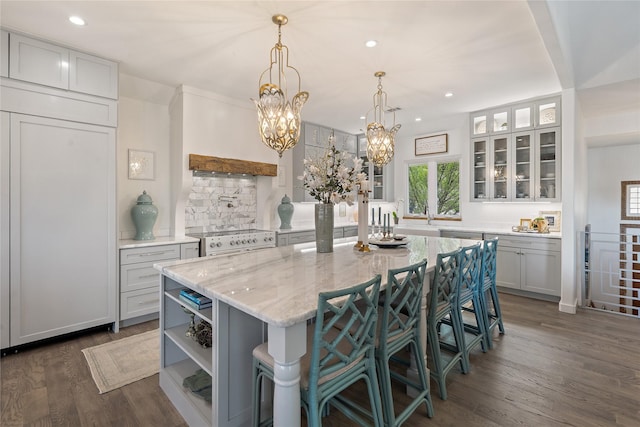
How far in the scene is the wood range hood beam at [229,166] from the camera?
393cm

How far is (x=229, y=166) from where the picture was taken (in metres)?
4.23

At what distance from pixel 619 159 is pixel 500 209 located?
260cm

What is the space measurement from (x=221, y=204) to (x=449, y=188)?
3960 mm

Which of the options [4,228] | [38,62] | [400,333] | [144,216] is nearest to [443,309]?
[400,333]

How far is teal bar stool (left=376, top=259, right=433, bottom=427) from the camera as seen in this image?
169 cm

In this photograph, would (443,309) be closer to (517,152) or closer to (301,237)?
(301,237)

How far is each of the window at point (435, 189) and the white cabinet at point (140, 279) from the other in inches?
173

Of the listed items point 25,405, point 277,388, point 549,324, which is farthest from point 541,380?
point 25,405

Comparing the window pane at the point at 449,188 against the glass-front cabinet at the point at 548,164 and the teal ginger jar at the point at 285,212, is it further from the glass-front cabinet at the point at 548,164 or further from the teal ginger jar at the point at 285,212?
the teal ginger jar at the point at 285,212

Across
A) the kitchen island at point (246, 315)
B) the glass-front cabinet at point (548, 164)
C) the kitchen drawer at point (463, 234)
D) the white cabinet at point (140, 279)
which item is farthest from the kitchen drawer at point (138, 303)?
the glass-front cabinet at point (548, 164)

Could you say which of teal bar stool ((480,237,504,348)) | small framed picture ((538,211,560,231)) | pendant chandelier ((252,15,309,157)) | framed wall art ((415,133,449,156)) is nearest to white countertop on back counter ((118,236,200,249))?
pendant chandelier ((252,15,309,157))

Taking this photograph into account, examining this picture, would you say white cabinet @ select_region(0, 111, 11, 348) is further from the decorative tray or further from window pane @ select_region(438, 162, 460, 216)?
window pane @ select_region(438, 162, 460, 216)

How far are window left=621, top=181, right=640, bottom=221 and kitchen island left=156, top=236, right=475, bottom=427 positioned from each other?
17.4ft

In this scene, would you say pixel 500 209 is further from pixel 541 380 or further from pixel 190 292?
pixel 190 292
